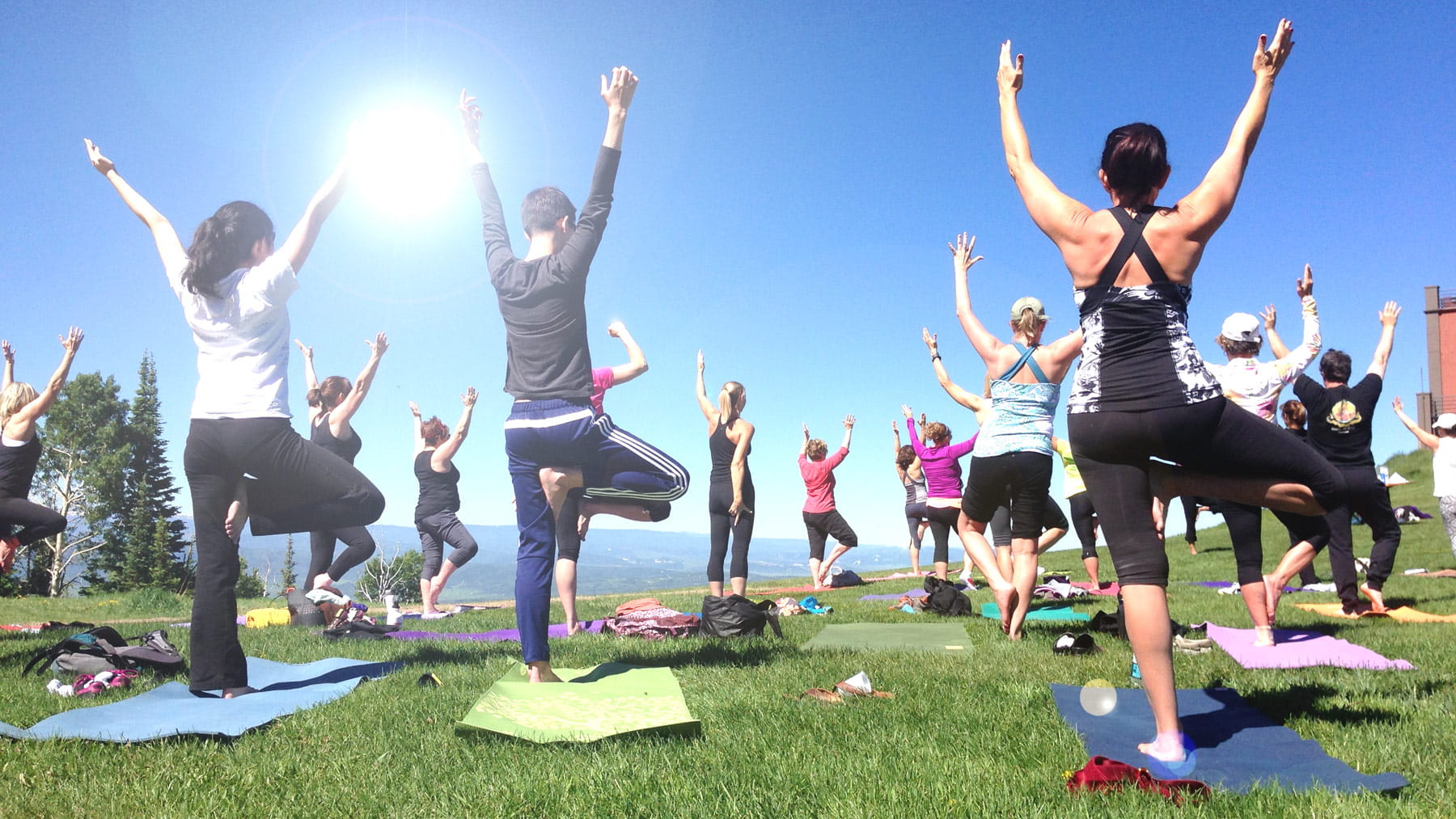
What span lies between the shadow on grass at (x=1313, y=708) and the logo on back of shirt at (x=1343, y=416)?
15.1 feet

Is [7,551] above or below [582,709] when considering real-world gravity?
above

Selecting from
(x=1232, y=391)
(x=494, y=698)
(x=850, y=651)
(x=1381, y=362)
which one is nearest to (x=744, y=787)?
(x=494, y=698)

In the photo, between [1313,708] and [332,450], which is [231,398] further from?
[1313,708]

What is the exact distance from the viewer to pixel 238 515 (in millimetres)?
4758

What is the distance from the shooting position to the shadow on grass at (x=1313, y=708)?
3.51m

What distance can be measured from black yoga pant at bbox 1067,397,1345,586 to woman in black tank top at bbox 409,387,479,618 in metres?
9.08

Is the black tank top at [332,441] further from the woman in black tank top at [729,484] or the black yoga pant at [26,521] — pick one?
the woman in black tank top at [729,484]

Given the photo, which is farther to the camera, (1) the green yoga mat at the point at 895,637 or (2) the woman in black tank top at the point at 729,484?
(2) the woman in black tank top at the point at 729,484

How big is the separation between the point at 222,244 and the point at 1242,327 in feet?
23.7

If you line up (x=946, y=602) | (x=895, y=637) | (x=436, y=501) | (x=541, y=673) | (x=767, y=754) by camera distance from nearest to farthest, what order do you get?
(x=767, y=754)
(x=541, y=673)
(x=895, y=637)
(x=946, y=602)
(x=436, y=501)

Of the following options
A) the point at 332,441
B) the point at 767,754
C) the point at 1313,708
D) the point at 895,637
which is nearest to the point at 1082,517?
the point at 895,637

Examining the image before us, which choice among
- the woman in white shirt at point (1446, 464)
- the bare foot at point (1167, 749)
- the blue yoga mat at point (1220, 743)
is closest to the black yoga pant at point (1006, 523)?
the woman in white shirt at point (1446, 464)

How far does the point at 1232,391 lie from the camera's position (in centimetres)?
653

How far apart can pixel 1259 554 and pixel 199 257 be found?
7.43 m
